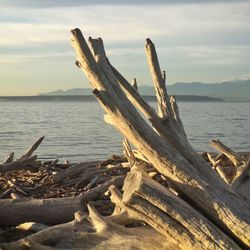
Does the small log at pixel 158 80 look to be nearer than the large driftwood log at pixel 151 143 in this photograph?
No

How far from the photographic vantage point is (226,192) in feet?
17.3

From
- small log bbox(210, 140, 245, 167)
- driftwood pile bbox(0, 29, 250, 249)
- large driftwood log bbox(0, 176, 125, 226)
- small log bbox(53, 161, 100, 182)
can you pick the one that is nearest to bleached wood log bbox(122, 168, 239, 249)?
driftwood pile bbox(0, 29, 250, 249)

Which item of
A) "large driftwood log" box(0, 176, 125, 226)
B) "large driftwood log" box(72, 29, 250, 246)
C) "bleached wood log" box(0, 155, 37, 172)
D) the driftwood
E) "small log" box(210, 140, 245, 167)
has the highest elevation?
"large driftwood log" box(72, 29, 250, 246)

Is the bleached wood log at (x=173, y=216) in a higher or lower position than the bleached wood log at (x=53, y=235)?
higher

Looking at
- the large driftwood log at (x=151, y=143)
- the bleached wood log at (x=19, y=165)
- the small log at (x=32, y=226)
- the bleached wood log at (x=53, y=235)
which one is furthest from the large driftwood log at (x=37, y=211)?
the bleached wood log at (x=19, y=165)

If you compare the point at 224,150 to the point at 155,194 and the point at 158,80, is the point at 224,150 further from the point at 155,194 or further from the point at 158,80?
the point at 155,194

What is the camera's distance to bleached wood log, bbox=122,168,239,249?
482 centimetres

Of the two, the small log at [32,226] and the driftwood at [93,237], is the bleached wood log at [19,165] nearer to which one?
the small log at [32,226]

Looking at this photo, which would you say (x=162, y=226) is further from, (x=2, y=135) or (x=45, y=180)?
(x=2, y=135)

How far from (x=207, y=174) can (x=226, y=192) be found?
0.26 meters

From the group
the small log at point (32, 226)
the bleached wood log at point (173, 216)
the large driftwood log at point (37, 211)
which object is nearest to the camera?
the bleached wood log at point (173, 216)

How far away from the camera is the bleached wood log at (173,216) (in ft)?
15.8

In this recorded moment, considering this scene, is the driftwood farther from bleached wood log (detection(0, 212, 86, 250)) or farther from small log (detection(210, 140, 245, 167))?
small log (detection(210, 140, 245, 167))

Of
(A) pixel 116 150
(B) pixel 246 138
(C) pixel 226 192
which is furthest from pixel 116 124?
(B) pixel 246 138
